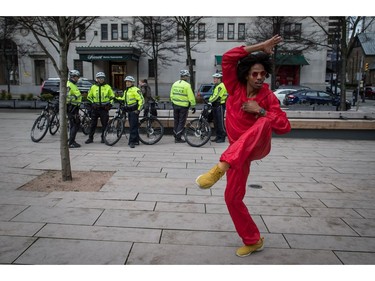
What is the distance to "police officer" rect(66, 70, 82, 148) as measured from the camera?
8.56 m

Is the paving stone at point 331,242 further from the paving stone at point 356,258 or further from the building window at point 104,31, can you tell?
the building window at point 104,31

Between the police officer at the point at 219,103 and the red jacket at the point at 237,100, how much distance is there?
5962 millimetres

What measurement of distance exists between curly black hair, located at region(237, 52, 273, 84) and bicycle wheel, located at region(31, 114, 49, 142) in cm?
769

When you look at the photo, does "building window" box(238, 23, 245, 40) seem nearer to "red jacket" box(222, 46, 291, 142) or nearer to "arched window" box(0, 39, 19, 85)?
"arched window" box(0, 39, 19, 85)

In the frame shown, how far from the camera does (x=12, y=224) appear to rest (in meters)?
3.81

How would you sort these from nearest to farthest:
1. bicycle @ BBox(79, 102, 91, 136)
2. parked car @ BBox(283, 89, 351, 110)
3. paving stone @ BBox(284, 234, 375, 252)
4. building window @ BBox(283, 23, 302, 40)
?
paving stone @ BBox(284, 234, 375, 252) < bicycle @ BBox(79, 102, 91, 136) < parked car @ BBox(283, 89, 351, 110) < building window @ BBox(283, 23, 302, 40)

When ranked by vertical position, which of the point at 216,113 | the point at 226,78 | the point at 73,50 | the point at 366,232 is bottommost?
the point at 366,232

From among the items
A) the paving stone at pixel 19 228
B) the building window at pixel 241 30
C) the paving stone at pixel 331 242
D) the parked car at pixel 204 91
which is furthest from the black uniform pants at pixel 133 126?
the building window at pixel 241 30

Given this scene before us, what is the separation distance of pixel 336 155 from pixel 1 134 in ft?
31.6

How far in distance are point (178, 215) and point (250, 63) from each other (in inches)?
84.1

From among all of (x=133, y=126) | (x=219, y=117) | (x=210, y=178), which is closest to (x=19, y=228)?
(x=210, y=178)

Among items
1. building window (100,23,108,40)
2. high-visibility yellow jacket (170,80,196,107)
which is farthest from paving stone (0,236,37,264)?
building window (100,23,108,40)

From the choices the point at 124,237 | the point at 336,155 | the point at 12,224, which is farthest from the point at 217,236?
the point at 336,155

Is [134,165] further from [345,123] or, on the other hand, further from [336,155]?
[345,123]
